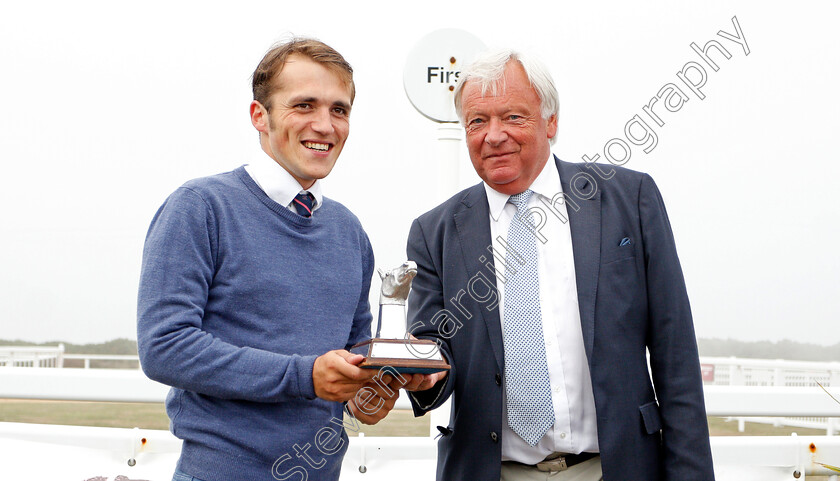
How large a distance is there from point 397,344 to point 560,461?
0.71m

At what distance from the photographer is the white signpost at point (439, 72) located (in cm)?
373

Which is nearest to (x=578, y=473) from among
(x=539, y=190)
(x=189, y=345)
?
Answer: (x=539, y=190)

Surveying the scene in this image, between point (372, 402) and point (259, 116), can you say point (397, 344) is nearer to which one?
point (372, 402)

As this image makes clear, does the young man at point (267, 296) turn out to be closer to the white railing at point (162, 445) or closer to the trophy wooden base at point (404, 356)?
the trophy wooden base at point (404, 356)

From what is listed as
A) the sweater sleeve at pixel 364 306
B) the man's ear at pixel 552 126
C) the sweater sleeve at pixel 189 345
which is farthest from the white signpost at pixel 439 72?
the sweater sleeve at pixel 189 345

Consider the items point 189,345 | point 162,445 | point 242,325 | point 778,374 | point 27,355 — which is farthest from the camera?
point 778,374

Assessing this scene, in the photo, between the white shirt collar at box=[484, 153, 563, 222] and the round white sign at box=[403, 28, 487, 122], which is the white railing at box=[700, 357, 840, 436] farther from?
the white shirt collar at box=[484, 153, 563, 222]

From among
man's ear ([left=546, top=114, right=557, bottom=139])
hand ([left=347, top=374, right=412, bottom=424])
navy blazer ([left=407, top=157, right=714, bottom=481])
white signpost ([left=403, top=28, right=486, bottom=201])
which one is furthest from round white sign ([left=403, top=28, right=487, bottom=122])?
hand ([left=347, top=374, right=412, bottom=424])

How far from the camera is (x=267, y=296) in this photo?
6.21ft

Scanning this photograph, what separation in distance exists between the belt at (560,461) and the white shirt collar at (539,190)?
0.79 meters

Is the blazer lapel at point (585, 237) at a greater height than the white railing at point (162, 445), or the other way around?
the blazer lapel at point (585, 237)

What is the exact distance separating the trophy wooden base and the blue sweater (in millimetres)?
160

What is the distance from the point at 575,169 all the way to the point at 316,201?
922 millimetres

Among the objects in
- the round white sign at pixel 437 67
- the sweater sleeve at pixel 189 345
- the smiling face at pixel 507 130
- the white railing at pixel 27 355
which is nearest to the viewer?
the sweater sleeve at pixel 189 345
